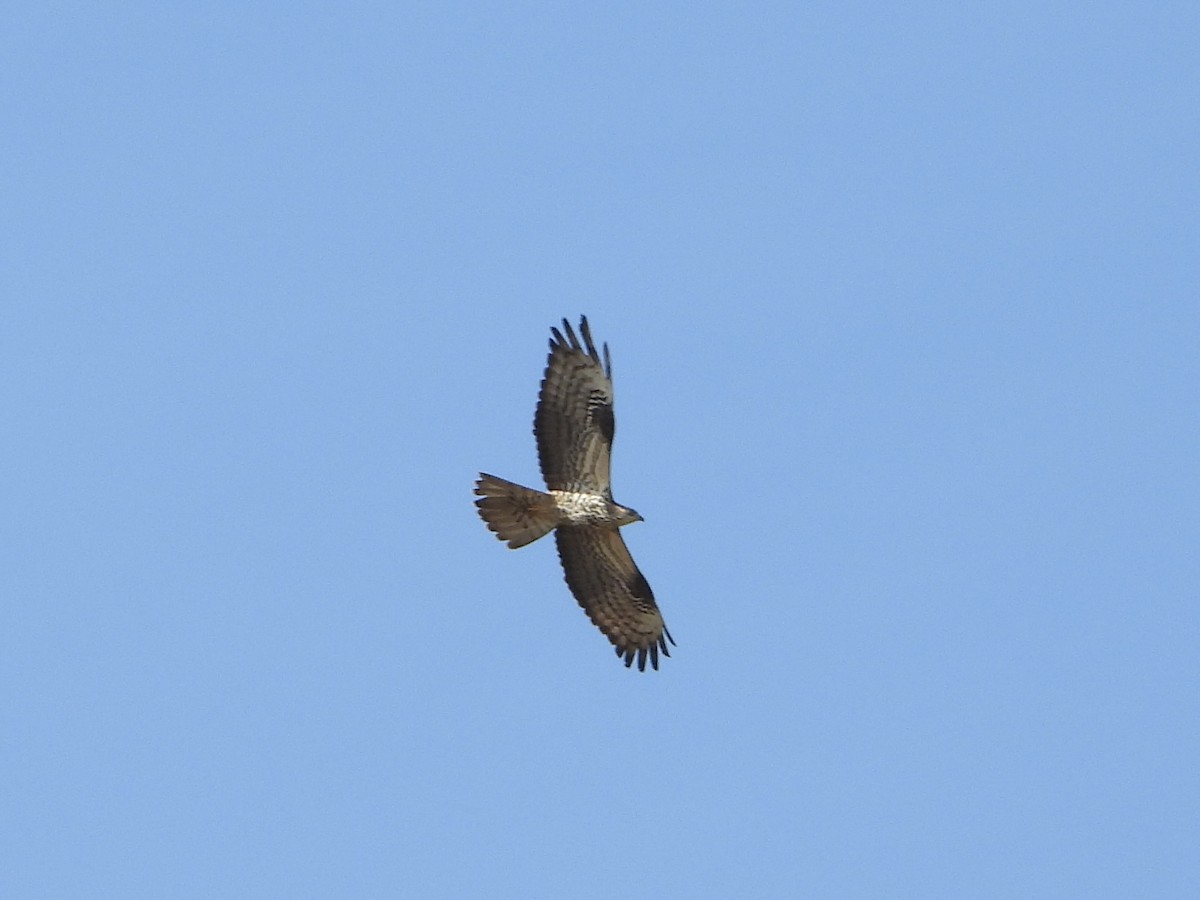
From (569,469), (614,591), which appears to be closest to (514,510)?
(569,469)

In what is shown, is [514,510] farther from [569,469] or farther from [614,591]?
[614,591]

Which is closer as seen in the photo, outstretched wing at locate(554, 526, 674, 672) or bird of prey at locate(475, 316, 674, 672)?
bird of prey at locate(475, 316, 674, 672)

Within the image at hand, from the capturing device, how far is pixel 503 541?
1825 cm

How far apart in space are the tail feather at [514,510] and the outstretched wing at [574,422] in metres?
0.34

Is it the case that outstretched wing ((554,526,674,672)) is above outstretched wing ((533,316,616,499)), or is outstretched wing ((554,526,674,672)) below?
below

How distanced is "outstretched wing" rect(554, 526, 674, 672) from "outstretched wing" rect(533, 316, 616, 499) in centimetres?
55

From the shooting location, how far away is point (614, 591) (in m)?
19.5

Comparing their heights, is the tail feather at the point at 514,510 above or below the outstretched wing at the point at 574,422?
below

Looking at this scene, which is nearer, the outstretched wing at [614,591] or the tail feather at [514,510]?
the tail feather at [514,510]

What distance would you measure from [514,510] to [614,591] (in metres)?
1.65

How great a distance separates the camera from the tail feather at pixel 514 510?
1811 cm

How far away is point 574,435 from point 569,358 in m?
0.63

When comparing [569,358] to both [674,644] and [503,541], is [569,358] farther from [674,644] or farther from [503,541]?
[674,644]

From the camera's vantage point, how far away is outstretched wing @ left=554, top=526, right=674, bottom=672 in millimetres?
19109
